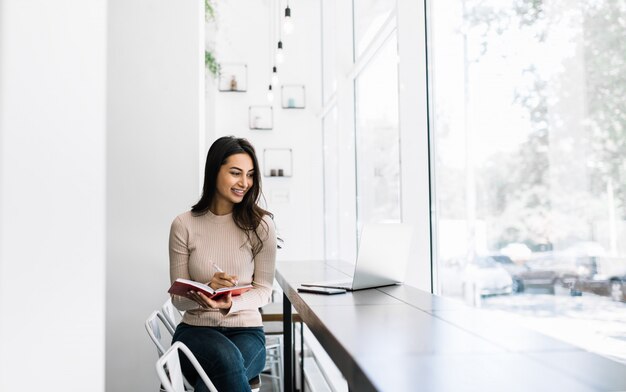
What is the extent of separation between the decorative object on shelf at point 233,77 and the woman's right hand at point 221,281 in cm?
447

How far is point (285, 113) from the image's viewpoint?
6.16 m

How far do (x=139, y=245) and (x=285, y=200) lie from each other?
328cm

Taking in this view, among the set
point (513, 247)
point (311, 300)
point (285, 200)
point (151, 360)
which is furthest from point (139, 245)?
point (285, 200)

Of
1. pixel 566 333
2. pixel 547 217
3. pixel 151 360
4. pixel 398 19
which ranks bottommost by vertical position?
pixel 151 360

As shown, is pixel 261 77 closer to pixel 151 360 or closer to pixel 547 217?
pixel 151 360

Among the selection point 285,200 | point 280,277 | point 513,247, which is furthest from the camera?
point 285,200

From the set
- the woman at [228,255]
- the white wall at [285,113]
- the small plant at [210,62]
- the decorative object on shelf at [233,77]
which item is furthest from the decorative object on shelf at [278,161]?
the woman at [228,255]

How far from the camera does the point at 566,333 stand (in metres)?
1.43

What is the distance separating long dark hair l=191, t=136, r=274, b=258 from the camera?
7.19 ft

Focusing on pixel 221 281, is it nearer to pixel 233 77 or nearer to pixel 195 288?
pixel 195 288

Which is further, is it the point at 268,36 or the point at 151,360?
the point at 268,36

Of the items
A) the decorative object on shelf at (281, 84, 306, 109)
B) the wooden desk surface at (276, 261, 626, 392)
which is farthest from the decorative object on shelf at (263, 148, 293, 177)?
the wooden desk surface at (276, 261, 626, 392)

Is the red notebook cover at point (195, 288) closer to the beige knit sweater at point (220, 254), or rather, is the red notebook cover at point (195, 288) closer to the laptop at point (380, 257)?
the beige knit sweater at point (220, 254)

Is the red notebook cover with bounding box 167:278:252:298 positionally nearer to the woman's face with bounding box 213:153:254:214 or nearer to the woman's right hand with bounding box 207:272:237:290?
the woman's right hand with bounding box 207:272:237:290
